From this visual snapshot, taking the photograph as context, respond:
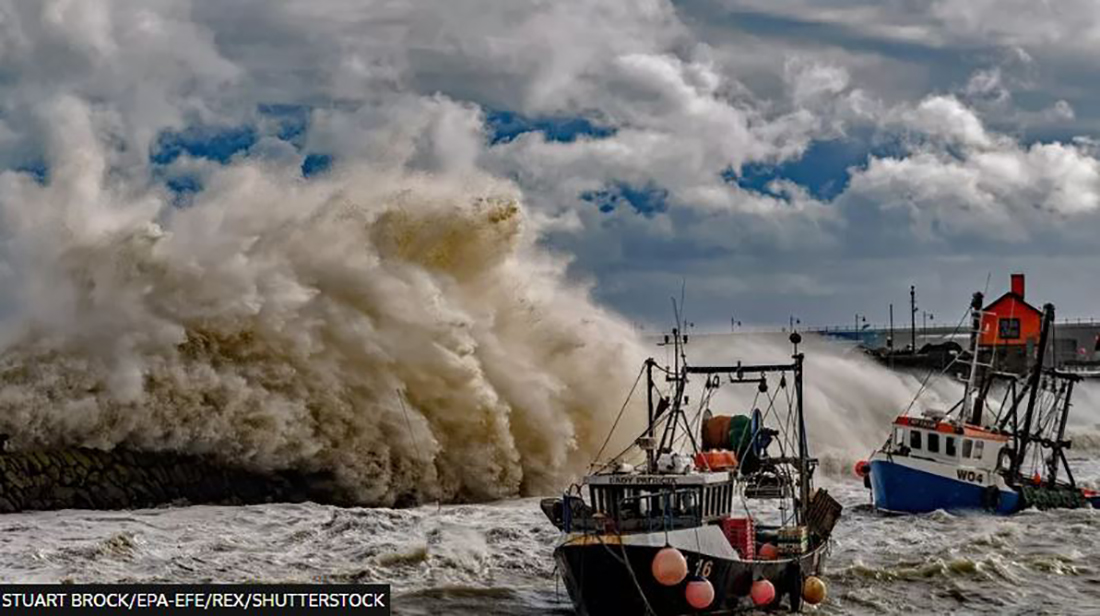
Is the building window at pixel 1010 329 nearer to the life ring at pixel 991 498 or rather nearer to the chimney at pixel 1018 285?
the chimney at pixel 1018 285

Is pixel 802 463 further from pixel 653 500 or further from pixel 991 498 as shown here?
pixel 991 498

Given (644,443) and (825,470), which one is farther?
(825,470)

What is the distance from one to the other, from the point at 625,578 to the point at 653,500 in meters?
1.85

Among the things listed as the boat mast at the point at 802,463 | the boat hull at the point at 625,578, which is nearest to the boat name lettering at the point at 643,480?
the boat hull at the point at 625,578

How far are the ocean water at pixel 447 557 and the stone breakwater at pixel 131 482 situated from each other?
0.79m

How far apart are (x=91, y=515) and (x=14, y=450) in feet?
10.8

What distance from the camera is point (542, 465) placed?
47312 mm

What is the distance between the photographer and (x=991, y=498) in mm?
45562

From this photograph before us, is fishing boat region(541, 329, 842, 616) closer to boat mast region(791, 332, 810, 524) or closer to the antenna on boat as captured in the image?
boat mast region(791, 332, 810, 524)

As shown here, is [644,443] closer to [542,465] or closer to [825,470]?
[542,465]

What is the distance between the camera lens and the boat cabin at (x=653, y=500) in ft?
87.1

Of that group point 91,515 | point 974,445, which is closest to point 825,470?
point 974,445

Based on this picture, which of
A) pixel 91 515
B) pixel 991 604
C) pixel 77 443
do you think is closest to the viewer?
pixel 991 604

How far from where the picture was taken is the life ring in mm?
45500
